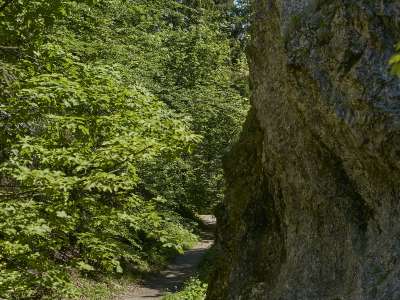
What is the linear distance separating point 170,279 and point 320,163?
17.3m

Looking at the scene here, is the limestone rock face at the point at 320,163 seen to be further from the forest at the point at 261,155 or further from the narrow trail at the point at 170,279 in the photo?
the narrow trail at the point at 170,279

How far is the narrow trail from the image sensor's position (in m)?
19.8

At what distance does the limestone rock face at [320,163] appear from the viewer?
5.11 metres

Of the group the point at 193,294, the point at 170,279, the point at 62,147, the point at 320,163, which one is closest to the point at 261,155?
A: the point at 320,163

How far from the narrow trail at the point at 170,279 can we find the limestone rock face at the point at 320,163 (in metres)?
11.2

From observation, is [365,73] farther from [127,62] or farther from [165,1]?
[165,1]

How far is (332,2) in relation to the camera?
5852 millimetres

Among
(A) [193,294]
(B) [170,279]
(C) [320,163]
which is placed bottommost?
(B) [170,279]

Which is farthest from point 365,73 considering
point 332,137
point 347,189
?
point 347,189

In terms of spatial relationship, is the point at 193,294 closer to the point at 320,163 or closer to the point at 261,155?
the point at 261,155

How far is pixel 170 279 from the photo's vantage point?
2261 cm

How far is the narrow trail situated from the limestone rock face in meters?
11.2

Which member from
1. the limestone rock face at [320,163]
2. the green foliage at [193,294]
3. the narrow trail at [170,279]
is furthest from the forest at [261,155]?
the narrow trail at [170,279]

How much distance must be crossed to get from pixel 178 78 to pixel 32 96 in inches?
701
